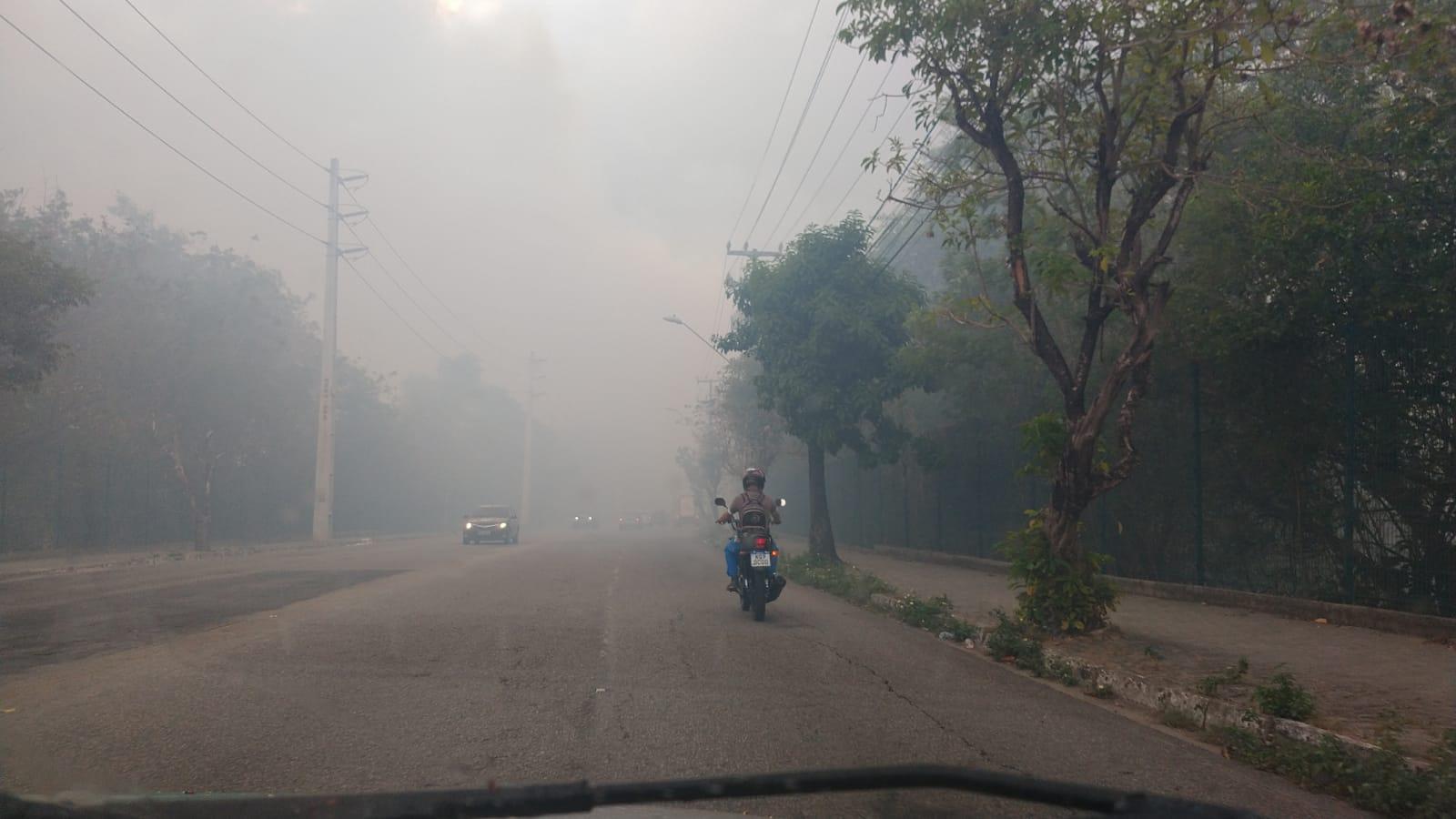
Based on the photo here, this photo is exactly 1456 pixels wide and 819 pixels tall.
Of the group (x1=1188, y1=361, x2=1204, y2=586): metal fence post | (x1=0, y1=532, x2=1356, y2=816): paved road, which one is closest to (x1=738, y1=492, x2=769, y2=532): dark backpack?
(x1=0, y1=532, x2=1356, y2=816): paved road

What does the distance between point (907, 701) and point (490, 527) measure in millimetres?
35854

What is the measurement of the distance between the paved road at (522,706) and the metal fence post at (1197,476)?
4.28m

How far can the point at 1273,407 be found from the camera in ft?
40.0

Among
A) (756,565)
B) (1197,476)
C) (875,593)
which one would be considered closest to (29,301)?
(756,565)

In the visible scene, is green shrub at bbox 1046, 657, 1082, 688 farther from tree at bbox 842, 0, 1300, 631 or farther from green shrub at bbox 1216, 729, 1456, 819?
green shrub at bbox 1216, 729, 1456, 819

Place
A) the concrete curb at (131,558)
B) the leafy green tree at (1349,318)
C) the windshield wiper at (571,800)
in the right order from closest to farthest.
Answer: the windshield wiper at (571,800)
the leafy green tree at (1349,318)
the concrete curb at (131,558)

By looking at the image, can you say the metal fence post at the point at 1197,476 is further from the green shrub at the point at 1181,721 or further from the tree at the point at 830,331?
the tree at the point at 830,331

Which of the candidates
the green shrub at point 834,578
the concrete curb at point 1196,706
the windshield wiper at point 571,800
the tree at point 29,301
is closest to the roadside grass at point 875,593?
the green shrub at point 834,578

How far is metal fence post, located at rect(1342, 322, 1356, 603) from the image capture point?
1086cm

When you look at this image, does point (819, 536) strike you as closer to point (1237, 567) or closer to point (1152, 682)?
point (1237, 567)

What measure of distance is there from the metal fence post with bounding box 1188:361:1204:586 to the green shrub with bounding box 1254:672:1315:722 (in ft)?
23.1

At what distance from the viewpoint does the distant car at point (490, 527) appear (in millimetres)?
41344

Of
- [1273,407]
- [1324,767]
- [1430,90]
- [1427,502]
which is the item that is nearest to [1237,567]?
[1273,407]

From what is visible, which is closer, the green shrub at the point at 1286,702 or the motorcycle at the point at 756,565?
the green shrub at the point at 1286,702
